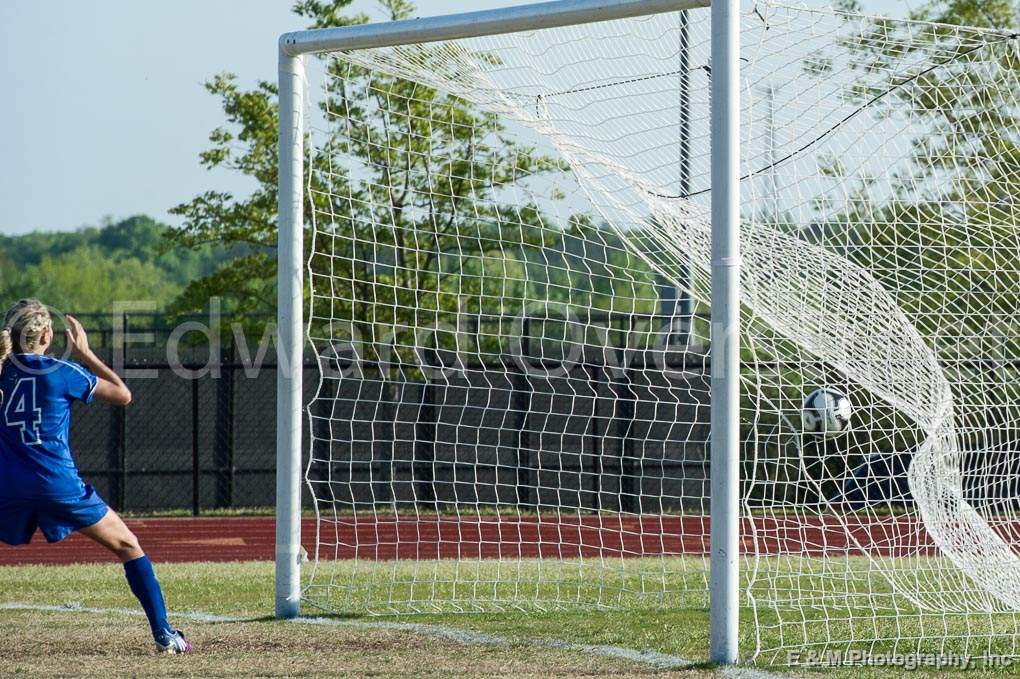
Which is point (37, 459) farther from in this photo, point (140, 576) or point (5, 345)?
point (140, 576)

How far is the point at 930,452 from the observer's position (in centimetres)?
698

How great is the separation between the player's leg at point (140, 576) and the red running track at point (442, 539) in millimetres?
4700

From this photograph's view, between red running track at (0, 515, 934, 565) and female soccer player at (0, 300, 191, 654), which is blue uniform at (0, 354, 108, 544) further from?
red running track at (0, 515, 934, 565)

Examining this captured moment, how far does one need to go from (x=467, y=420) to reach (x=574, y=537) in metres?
4.51

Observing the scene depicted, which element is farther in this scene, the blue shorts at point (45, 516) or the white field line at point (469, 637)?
the blue shorts at point (45, 516)

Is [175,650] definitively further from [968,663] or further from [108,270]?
[108,270]

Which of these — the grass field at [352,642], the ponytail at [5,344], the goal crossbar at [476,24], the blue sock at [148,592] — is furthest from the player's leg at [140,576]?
the goal crossbar at [476,24]

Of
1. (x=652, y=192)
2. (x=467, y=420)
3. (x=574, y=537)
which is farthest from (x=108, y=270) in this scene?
(x=652, y=192)

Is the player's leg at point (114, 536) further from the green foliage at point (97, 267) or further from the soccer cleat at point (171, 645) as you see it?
the green foliage at point (97, 267)

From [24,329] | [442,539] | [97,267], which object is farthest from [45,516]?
[97,267]

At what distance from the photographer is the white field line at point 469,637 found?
5465 mm

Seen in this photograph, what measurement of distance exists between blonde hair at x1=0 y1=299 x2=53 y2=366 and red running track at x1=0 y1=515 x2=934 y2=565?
5.14 metres

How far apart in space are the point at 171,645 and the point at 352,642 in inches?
35.5

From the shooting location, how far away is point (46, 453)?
5664mm
